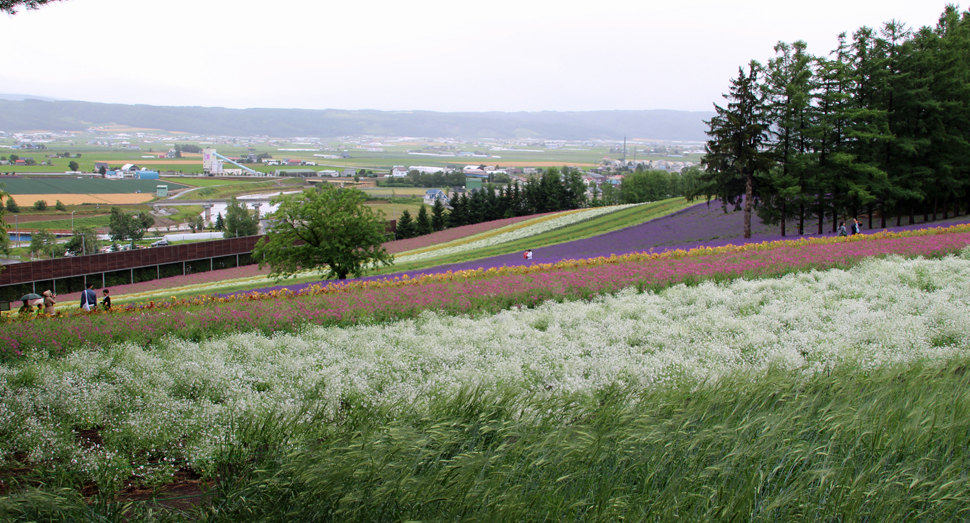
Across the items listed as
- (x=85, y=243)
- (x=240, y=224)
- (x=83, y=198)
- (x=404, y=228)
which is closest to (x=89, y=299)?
(x=404, y=228)

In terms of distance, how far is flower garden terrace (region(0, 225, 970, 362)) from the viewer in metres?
10.2

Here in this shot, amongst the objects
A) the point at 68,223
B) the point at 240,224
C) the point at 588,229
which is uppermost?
the point at 588,229

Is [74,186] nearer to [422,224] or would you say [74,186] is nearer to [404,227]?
[404,227]

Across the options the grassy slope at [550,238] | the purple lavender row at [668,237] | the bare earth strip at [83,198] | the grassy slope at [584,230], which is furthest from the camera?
the bare earth strip at [83,198]

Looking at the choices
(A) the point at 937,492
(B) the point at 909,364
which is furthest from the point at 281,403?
(B) the point at 909,364

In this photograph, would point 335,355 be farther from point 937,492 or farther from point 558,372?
point 937,492

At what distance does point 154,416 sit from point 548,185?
9536cm

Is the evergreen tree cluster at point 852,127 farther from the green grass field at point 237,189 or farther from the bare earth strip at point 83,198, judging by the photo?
the bare earth strip at point 83,198

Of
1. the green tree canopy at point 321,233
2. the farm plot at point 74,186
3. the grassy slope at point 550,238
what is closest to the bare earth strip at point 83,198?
the farm plot at point 74,186

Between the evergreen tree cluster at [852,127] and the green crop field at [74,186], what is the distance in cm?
16634

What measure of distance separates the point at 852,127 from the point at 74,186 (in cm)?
18482

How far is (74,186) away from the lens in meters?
155

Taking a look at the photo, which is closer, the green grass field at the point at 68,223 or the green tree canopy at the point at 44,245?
the green tree canopy at the point at 44,245

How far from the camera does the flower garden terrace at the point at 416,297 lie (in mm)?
10172
